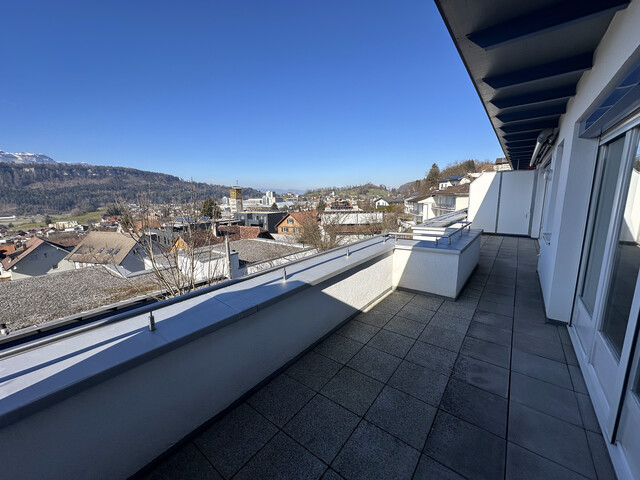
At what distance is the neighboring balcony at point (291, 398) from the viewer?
1487 millimetres

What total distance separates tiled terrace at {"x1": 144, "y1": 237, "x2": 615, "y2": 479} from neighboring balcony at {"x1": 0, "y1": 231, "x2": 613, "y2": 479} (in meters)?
0.01

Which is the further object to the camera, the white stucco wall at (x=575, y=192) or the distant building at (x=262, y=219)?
the distant building at (x=262, y=219)

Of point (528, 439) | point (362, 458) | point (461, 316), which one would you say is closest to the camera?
point (362, 458)

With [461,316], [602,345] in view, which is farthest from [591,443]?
[461,316]

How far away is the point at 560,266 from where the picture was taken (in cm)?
370

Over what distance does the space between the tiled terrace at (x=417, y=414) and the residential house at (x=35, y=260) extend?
98.4 feet

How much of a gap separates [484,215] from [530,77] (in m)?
10.2

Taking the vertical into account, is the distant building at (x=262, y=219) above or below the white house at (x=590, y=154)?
below

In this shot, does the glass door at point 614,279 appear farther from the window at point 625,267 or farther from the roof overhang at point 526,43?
the roof overhang at point 526,43

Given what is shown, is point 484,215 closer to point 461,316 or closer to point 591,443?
point 461,316

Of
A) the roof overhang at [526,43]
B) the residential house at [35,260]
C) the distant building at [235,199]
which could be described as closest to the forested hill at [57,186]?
the distant building at [235,199]

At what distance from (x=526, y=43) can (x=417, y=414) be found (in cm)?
367

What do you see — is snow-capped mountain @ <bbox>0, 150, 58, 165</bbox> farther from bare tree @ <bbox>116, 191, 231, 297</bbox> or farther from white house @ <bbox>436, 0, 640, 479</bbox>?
white house @ <bbox>436, 0, 640, 479</bbox>

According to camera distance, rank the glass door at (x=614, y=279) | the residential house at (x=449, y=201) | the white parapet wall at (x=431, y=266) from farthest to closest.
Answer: the residential house at (x=449, y=201)
the white parapet wall at (x=431, y=266)
the glass door at (x=614, y=279)
